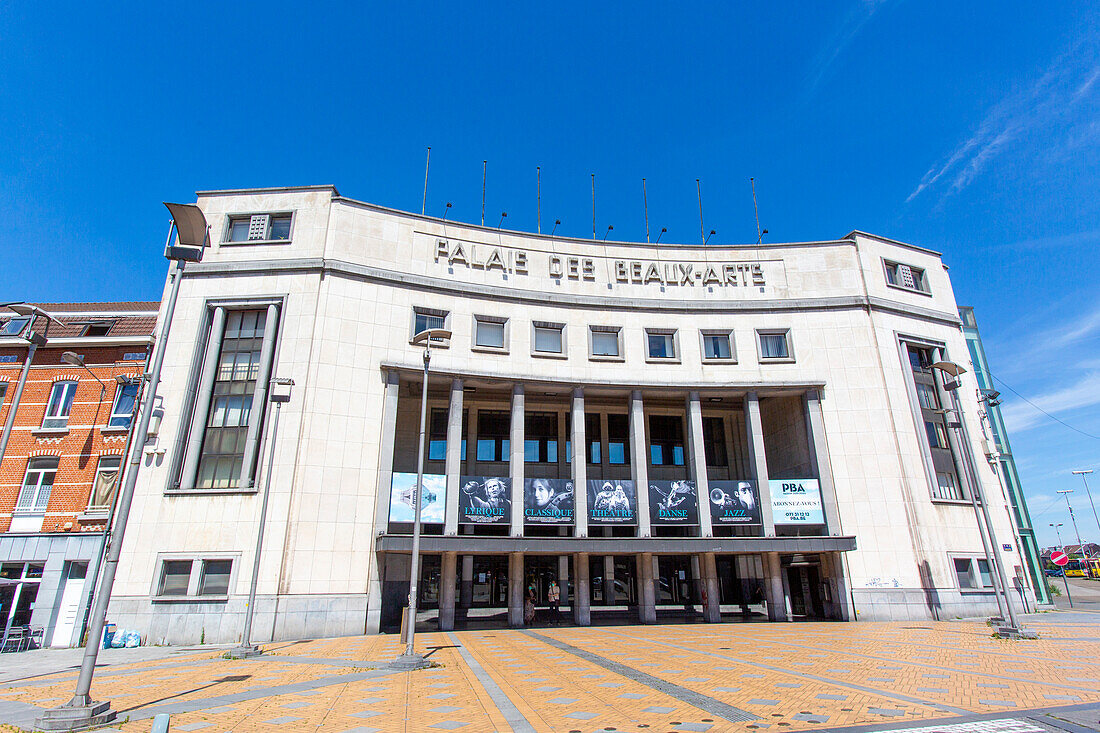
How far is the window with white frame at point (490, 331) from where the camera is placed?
3161cm

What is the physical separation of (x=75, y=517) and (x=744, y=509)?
112 feet

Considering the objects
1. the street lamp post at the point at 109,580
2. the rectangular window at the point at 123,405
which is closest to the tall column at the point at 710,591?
the street lamp post at the point at 109,580

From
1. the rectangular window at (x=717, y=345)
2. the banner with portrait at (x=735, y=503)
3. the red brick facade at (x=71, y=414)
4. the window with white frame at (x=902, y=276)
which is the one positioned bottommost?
the banner with portrait at (x=735, y=503)

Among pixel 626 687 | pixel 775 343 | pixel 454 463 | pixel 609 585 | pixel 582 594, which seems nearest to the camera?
pixel 626 687

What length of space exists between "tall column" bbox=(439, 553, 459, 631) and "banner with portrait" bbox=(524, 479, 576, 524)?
173 inches

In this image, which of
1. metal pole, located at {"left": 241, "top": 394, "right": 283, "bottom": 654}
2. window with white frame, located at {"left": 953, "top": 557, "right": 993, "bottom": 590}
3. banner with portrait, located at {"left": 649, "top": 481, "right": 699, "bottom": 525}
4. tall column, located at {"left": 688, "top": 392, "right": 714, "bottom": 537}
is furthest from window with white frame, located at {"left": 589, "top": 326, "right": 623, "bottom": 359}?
window with white frame, located at {"left": 953, "top": 557, "right": 993, "bottom": 590}

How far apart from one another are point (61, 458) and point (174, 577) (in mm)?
9694

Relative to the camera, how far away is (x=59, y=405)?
94.9ft

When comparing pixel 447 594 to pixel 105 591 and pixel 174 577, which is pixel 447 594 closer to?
pixel 174 577

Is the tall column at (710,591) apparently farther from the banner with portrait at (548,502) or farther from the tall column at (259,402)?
the tall column at (259,402)

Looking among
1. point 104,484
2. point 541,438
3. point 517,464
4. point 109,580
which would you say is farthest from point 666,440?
point 104,484

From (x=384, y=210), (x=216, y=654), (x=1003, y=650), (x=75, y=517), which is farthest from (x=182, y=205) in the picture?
(x=1003, y=650)

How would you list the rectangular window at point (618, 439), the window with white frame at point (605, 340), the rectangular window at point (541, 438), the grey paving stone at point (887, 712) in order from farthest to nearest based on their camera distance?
the rectangular window at point (618, 439) → the rectangular window at point (541, 438) → the window with white frame at point (605, 340) → the grey paving stone at point (887, 712)

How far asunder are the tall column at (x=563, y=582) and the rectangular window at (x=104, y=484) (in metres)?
23.4
